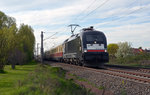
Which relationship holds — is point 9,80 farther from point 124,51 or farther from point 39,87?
point 124,51

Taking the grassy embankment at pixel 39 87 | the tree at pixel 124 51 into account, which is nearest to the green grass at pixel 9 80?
the grassy embankment at pixel 39 87

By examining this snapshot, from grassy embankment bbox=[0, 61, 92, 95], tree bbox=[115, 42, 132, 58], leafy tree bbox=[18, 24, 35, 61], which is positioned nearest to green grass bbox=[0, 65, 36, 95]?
grassy embankment bbox=[0, 61, 92, 95]

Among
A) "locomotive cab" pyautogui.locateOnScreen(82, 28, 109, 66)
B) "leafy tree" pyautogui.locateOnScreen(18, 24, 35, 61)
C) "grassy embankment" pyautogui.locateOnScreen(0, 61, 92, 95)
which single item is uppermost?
"leafy tree" pyautogui.locateOnScreen(18, 24, 35, 61)

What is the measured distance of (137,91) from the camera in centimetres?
907

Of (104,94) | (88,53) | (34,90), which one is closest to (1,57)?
(88,53)

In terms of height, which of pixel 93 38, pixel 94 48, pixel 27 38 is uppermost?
pixel 27 38

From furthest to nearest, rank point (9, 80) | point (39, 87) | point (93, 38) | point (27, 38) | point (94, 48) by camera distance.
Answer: point (27, 38), point (93, 38), point (94, 48), point (9, 80), point (39, 87)

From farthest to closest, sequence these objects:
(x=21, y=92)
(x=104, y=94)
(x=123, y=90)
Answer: (x=123, y=90), (x=104, y=94), (x=21, y=92)

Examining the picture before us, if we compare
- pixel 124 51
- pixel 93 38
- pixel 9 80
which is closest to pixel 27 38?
pixel 124 51

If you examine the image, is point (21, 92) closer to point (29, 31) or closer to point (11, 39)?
point (11, 39)

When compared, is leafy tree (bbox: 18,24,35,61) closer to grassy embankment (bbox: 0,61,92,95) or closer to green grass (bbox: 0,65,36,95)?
green grass (bbox: 0,65,36,95)

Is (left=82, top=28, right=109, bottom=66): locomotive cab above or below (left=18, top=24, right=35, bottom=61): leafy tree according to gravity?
below

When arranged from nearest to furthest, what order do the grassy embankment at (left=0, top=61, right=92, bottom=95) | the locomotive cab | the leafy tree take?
the grassy embankment at (left=0, top=61, right=92, bottom=95)
the locomotive cab
the leafy tree

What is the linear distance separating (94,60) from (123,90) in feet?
37.9
